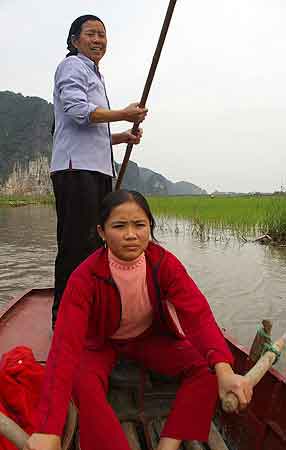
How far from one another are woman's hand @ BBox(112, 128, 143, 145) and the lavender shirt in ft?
0.56

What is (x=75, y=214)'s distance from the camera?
210cm

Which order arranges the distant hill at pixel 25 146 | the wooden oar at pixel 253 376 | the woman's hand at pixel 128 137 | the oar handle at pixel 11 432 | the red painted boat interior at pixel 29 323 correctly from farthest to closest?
the distant hill at pixel 25 146 < the woman's hand at pixel 128 137 < the red painted boat interior at pixel 29 323 < the wooden oar at pixel 253 376 < the oar handle at pixel 11 432

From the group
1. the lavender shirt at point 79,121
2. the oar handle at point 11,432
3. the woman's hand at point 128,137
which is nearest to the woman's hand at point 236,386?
the oar handle at point 11,432

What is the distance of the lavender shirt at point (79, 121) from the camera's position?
6.57 ft

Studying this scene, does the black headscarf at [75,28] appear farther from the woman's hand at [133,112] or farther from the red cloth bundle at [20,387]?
the red cloth bundle at [20,387]

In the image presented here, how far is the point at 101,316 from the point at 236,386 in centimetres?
57

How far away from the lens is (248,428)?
1.56 m

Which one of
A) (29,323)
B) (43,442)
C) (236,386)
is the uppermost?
(236,386)

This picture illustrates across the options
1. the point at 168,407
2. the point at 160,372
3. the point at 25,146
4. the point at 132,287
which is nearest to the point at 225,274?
the point at 168,407

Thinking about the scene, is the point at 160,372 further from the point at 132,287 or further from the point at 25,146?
the point at 25,146

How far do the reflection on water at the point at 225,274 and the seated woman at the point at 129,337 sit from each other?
141cm

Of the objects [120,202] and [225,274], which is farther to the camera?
[225,274]

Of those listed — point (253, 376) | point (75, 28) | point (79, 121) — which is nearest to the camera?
point (253, 376)

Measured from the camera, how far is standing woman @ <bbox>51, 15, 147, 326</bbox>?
2049 mm
